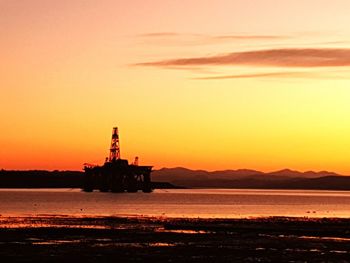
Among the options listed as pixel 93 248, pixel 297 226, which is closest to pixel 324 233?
pixel 297 226

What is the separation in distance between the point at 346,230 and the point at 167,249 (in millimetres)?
32982

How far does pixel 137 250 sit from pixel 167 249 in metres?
2.60

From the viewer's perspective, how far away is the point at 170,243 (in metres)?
68.1

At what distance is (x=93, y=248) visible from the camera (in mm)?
62906

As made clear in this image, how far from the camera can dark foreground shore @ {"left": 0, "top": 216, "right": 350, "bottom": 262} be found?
5731cm

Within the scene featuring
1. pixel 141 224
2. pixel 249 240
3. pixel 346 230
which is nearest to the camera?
pixel 249 240

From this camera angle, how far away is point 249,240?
7294 centimetres

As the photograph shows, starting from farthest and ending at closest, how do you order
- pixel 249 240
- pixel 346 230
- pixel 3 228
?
pixel 346 230, pixel 3 228, pixel 249 240

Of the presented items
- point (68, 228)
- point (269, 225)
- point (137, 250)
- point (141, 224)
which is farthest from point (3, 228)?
point (269, 225)

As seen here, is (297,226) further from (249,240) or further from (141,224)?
(249,240)

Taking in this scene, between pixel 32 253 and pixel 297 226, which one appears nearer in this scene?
pixel 32 253

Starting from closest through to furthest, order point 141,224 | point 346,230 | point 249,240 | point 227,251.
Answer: point 227,251 < point 249,240 < point 346,230 < point 141,224

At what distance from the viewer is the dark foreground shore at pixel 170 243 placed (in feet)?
188

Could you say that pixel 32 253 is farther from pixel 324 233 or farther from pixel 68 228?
pixel 324 233
